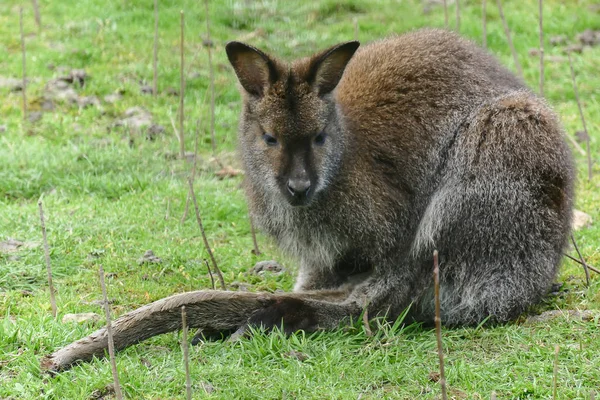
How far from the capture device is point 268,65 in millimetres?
5078

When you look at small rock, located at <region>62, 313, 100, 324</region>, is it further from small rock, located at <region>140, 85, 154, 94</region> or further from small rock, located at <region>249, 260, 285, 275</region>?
small rock, located at <region>140, 85, 154, 94</region>

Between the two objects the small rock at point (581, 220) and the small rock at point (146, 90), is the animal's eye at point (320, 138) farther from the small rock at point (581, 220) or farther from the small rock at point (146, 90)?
the small rock at point (146, 90)

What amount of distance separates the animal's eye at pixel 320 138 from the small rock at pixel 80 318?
5.23 feet

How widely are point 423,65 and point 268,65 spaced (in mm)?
1089

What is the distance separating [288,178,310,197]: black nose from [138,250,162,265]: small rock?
1717 mm

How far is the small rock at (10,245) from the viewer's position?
20.6 feet

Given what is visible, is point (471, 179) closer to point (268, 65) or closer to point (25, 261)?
point (268, 65)

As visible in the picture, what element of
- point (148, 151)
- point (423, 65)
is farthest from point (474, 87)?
point (148, 151)

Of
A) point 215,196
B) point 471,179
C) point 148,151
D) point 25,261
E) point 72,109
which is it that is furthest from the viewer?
Result: point 72,109

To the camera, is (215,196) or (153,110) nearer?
(215,196)

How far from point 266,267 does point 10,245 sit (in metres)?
1.73

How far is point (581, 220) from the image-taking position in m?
6.96

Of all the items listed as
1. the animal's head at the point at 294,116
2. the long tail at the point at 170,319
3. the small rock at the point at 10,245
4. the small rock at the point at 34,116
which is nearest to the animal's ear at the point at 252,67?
the animal's head at the point at 294,116

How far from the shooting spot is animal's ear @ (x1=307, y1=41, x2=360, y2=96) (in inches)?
200
